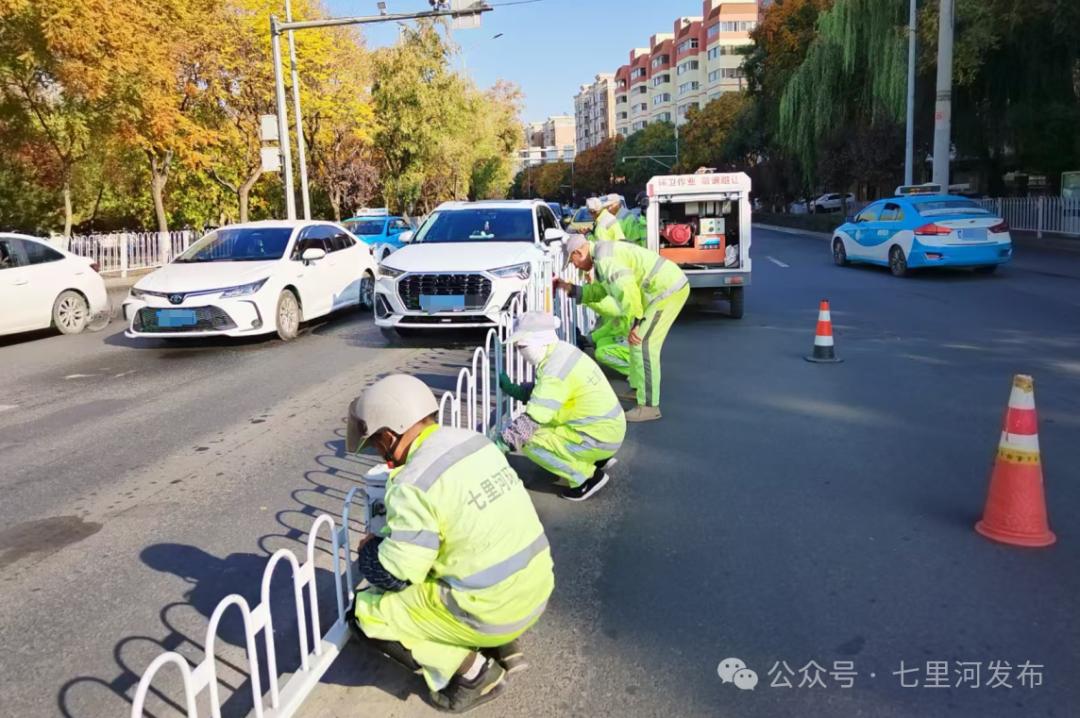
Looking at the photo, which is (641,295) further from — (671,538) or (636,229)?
(636,229)

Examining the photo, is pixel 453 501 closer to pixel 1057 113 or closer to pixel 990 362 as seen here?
pixel 990 362

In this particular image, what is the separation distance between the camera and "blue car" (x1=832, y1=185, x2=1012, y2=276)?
16.2 m

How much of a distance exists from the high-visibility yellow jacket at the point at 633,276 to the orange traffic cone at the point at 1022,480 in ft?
10.3

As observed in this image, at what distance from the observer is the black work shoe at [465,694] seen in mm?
3244

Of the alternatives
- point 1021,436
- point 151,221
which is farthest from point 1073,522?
point 151,221

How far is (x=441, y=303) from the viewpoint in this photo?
10.2 metres

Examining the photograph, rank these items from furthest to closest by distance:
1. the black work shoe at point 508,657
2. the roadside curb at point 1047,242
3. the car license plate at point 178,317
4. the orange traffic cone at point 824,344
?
1. the roadside curb at point 1047,242
2. the car license plate at point 178,317
3. the orange traffic cone at point 824,344
4. the black work shoe at point 508,657

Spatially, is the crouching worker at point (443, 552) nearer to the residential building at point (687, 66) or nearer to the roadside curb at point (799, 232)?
the roadside curb at point (799, 232)

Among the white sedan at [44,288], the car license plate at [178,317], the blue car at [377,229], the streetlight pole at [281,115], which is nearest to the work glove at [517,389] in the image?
the car license plate at [178,317]

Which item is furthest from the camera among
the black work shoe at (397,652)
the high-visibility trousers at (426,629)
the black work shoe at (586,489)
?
the black work shoe at (586,489)

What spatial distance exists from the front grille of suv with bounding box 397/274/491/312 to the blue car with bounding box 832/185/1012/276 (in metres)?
9.91

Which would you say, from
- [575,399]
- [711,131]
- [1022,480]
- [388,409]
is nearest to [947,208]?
[1022,480]

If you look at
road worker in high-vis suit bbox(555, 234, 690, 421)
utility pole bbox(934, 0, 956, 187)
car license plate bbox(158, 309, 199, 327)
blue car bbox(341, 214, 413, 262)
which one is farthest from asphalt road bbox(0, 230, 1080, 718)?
blue car bbox(341, 214, 413, 262)

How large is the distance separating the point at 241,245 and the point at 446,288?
376 cm
